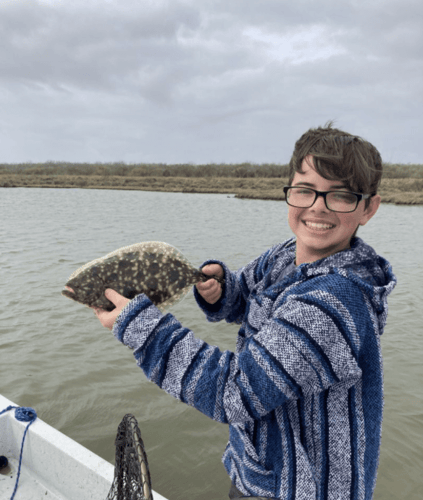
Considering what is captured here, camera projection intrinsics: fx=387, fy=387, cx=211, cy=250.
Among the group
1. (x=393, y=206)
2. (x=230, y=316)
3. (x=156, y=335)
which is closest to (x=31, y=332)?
(x=230, y=316)

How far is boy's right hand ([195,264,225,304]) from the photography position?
229 cm

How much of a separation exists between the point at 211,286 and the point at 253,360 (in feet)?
3.02

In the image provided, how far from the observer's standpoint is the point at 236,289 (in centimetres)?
239

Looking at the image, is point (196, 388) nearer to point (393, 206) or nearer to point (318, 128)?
point (318, 128)

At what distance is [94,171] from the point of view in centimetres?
6731

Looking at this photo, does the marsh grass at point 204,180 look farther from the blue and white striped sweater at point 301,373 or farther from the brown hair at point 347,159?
the blue and white striped sweater at point 301,373

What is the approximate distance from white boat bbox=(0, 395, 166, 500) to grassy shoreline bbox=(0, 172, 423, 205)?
3577 centimetres

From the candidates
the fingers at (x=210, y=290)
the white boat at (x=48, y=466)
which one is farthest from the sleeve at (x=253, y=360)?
the white boat at (x=48, y=466)

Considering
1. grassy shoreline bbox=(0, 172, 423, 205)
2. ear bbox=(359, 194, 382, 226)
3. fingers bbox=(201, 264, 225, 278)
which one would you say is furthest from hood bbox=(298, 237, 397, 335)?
grassy shoreline bbox=(0, 172, 423, 205)

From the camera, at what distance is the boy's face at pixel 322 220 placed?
1686mm

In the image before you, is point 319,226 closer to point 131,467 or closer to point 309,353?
point 309,353

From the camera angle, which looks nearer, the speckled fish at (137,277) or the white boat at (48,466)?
the speckled fish at (137,277)

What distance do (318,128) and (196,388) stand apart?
4.35 feet

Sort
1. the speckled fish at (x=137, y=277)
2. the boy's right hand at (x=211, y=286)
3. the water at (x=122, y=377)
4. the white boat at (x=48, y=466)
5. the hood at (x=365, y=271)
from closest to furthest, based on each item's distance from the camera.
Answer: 1. the hood at (x=365, y=271)
2. the speckled fish at (x=137, y=277)
3. the boy's right hand at (x=211, y=286)
4. the white boat at (x=48, y=466)
5. the water at (x=122, y=377)
